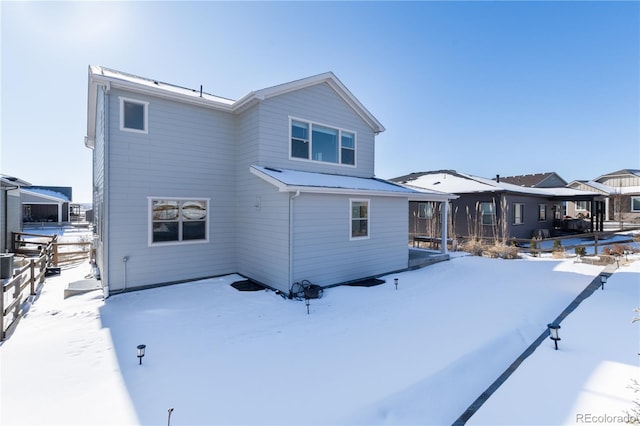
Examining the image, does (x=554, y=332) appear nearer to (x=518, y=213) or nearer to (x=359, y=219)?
(x=359, y=219)

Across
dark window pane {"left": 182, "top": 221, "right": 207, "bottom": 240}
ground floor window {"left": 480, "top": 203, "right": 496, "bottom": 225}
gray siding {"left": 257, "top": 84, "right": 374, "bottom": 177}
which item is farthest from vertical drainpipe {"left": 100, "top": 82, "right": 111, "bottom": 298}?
ground floor window {"left": 480, "top": 203, "right": 496, "bottom": 225}

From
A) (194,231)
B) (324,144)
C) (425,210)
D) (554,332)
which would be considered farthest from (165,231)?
(425,210)

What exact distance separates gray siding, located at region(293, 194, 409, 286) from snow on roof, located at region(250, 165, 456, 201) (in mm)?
391

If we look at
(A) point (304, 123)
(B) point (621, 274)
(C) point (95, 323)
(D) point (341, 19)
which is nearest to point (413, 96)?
(D) point (341, 19)

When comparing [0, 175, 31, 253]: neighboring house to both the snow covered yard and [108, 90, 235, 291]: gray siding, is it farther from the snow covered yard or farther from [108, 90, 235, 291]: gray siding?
[108, 90, 235, 291]: gray siding

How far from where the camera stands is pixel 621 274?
29.0 feet

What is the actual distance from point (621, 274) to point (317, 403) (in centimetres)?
1080

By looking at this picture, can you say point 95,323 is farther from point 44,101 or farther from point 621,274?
point 621,274

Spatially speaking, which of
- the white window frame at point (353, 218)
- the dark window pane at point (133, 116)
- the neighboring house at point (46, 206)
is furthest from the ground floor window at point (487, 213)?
the neighboring house at point (46, 206)

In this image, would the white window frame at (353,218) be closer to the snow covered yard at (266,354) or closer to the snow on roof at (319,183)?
the snow on roof at (319,183)

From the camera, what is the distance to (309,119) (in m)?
9.38

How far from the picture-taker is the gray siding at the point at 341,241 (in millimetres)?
7633

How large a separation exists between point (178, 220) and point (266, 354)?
17.6ft

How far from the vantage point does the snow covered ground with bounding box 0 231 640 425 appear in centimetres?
321
